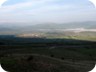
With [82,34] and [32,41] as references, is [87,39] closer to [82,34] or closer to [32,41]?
[82,34]

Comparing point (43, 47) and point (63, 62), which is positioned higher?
point (43, 47)

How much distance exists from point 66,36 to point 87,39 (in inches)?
18.8

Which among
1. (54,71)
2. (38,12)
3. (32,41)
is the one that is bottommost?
(54,71)

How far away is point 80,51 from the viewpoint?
396 centimetres

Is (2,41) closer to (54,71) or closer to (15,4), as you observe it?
(15,4)

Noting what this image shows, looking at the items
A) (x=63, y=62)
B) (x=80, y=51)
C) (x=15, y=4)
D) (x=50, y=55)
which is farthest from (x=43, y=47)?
(x=15, y=4)

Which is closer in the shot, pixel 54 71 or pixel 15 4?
pixel 54 71

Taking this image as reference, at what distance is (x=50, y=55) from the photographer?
4.00 m

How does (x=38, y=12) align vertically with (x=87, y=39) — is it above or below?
above

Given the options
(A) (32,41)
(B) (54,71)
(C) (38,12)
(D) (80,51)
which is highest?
(C) (38,12)

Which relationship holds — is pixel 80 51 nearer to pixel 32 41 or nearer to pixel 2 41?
pixel 32 41

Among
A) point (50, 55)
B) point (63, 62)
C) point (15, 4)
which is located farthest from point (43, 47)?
point (15, 4)

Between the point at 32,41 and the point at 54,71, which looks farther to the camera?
the point at 32,41

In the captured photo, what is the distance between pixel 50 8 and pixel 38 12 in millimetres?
289
